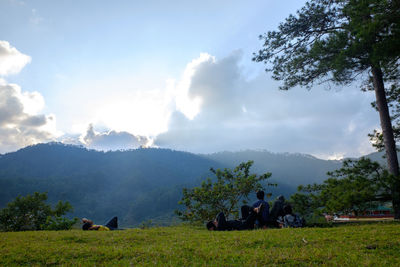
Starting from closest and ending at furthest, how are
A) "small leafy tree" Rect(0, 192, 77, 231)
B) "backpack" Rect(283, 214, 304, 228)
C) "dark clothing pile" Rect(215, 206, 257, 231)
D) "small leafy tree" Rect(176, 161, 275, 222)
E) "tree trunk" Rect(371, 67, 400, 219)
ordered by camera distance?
1. "backpack" Rect(283, 214, 304, 228)
2. "dark clothing pile" Rect(215, 206, 257, 231)
3. "tree trunk" Rect(371, 67, 400, 219)
4. "small leafy tree" Rect(0, 192, 77, 231)
5. "small leafy tree" Rect(176, 161, 275, 222)

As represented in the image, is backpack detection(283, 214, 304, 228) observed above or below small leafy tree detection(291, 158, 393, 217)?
below

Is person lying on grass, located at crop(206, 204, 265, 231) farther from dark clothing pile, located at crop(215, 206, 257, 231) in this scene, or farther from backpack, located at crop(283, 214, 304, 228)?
backpack, located at crop(283, 214, 304, 228)

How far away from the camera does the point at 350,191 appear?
10.5m


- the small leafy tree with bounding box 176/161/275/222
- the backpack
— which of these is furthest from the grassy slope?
the small leafy tree with bounding box 176/161/275/222

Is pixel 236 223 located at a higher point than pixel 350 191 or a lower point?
lower

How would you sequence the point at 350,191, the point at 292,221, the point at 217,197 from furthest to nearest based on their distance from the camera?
1. the point at 217,197
2. the point at 350,191
3. the point at 292,221

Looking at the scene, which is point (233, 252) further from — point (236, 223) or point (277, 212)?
point (277, 212)

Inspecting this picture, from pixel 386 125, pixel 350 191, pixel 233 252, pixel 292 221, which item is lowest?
pixel 292 221

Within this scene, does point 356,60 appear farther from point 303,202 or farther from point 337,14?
point 303,202

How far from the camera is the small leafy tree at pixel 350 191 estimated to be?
33.7 feet

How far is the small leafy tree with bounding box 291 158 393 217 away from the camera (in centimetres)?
1026

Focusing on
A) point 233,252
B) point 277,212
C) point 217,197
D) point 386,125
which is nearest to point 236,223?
point 277,212

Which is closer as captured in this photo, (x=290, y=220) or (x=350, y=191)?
(x=290, y=220)

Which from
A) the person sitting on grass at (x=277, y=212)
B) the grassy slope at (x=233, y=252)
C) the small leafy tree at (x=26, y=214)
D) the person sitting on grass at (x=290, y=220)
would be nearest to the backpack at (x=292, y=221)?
the person sitting on grass at (x=290, y=220)
